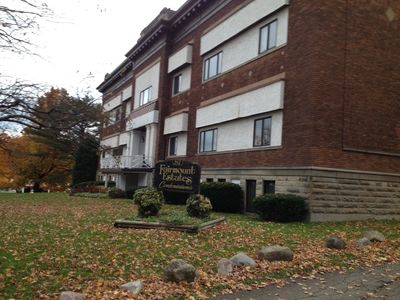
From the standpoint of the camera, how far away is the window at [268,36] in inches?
835

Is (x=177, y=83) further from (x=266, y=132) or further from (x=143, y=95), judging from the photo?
(x=266, y=132)

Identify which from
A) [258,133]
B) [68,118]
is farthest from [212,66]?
[68,118]

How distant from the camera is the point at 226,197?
2161 centimetres

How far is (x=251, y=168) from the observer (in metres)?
21.7

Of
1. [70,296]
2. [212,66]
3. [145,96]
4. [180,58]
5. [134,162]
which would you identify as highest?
[180,58]

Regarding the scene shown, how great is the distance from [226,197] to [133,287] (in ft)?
47.1

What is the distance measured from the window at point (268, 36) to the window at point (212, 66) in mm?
4464

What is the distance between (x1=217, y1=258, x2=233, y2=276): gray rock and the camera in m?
8.78

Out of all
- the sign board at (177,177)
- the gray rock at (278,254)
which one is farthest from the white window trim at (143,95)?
the gray rock at (278,254)

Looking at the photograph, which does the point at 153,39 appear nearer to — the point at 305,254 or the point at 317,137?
the point at 317,137

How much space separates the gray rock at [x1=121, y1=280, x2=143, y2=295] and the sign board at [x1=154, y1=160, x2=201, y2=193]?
8732 mm

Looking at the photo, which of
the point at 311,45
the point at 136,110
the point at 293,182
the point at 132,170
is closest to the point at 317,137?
the point at 293,182

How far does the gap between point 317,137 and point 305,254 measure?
8125mm

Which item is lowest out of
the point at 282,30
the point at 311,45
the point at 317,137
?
the point at 317,137
